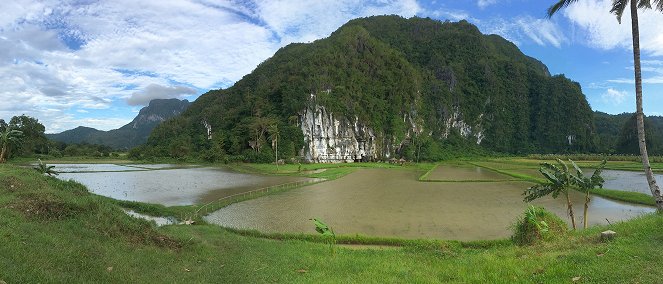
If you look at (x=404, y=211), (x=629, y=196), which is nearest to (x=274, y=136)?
(x=404, y=211)

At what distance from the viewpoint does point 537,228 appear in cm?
→ 1052

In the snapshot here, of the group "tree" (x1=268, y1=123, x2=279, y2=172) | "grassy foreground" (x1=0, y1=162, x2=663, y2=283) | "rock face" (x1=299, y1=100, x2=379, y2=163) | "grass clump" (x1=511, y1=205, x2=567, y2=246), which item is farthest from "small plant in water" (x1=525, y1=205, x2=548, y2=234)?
"rock face" (x1=299, y1=100, x2=379, y2=163)

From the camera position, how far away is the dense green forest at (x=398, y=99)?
8275 cm

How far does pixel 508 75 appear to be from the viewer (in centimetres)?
13362

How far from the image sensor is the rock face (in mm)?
81375

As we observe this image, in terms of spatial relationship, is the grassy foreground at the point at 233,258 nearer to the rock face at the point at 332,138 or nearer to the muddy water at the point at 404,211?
the muddy water at the point at 404,211

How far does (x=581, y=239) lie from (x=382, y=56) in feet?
320

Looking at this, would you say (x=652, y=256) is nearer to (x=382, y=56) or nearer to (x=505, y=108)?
(x=382, y=56)

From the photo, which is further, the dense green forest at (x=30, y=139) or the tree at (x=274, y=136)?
the tree at (x=274, y=136)

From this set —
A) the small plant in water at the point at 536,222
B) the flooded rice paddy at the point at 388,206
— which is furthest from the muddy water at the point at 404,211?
the small plant in water at the point at 536,222

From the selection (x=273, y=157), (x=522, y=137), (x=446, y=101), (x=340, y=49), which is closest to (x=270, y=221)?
(x=273, y=157)

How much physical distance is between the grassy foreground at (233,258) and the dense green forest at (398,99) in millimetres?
61975

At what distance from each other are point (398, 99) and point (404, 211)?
→ 7743 cm

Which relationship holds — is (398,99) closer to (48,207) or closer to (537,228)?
(537,228)
